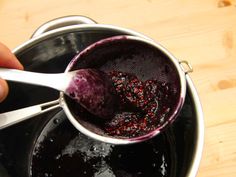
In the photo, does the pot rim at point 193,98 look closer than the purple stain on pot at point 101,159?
Yes

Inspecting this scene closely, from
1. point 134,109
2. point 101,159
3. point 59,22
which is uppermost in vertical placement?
point 59,22

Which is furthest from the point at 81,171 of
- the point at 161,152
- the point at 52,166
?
the point at 161,152

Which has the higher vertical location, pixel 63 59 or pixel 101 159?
pixel 63 59

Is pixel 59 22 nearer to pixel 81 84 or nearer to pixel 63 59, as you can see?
pixel 63 59

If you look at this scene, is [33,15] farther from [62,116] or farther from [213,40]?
[213,40]

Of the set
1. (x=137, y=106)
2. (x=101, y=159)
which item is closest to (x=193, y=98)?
(x=137, y=106)

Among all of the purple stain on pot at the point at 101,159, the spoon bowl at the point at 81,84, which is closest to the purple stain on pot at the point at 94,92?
the spoon bowl at the point at 81,84

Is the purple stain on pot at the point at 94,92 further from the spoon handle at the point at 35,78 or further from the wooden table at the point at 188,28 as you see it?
the wooden table at the point at 188,28
